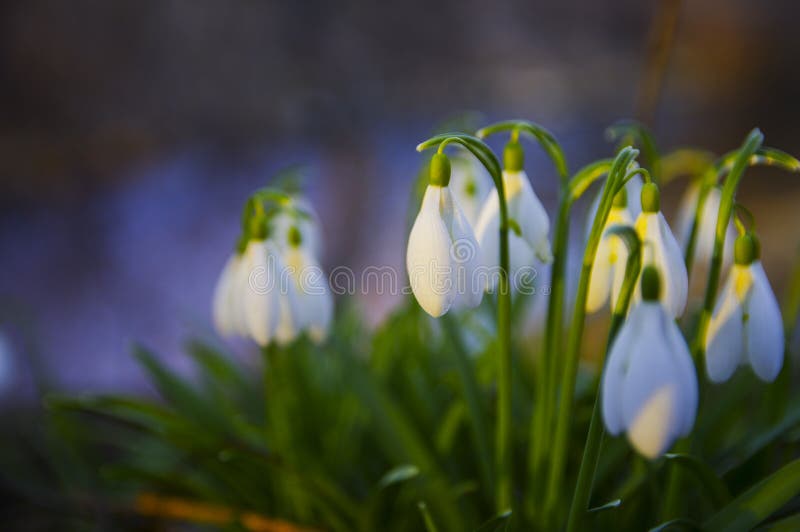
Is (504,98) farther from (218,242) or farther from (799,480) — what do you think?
(799,480)

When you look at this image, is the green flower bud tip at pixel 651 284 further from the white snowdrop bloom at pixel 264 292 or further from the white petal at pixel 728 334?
the white snowdrop bloom at pixel 264 292

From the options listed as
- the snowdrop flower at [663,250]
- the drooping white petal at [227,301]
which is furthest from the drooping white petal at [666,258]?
the drooping white petal at [227,301]

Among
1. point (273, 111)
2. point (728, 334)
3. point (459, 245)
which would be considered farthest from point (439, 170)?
point (273, 111)

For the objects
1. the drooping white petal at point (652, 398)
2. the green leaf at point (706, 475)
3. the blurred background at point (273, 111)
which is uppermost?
the blurred background at point (273, 111)

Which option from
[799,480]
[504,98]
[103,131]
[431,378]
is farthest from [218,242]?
[799,480]

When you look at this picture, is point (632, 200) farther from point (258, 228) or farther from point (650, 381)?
point (258, 228)
